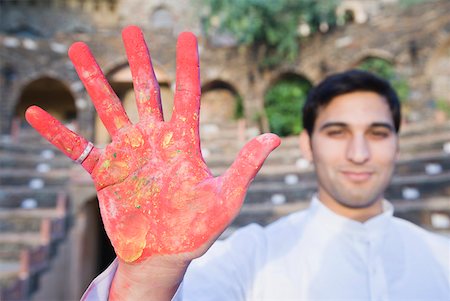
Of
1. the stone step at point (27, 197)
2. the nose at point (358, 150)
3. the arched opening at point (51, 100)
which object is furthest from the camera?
the arched opening at point (51, 100)

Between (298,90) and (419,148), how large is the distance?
553 centimetres

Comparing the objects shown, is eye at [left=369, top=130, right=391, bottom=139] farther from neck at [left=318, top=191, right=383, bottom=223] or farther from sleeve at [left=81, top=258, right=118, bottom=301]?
sleeve at [left=81, top=258, right=118, bottom=301]

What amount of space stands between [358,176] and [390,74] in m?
10.6

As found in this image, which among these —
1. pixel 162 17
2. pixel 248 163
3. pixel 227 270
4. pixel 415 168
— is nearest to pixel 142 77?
pixel 248 163

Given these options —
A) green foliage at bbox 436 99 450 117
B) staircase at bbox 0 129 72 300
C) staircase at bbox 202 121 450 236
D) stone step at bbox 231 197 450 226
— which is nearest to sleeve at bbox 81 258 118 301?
staircase at bbox 0 129 72 300

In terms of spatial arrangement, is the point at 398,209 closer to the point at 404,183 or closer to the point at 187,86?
the point at 404,183

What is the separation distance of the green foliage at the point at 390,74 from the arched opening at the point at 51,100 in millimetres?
11396

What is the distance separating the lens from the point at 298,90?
12047 mm

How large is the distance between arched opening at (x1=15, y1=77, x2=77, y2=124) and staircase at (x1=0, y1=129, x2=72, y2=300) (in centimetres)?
600

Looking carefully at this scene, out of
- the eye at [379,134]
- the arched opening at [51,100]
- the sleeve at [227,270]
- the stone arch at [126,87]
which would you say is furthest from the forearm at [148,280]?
the arched opening at [51,100]

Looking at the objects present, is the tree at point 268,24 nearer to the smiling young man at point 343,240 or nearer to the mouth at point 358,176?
the smiling young man at point 343,240

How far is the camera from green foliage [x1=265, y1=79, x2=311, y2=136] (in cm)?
1145

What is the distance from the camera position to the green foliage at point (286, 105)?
37.6 feet

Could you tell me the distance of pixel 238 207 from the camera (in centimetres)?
89
